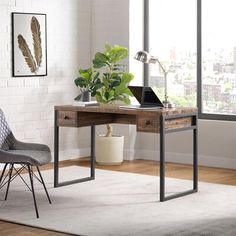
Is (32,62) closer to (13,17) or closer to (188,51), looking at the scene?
(13,17)

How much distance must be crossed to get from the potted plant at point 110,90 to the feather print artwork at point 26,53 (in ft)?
2.46

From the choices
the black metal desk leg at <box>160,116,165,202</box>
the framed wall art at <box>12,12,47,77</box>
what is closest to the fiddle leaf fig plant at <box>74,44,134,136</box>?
the framed wall art at <box>12,12,47,77</box>

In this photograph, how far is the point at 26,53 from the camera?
8.58 metres

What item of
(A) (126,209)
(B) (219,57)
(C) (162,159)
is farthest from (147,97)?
(B) (219,57)

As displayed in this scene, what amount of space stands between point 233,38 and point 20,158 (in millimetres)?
3747

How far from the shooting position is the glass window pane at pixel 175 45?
29.6 ft

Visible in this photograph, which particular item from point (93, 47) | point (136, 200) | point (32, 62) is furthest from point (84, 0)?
point (136, 200)

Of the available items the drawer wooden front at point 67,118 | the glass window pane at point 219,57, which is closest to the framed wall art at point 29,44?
the drawer wooden front at point 67,118

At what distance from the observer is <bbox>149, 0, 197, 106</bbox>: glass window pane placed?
29.6ft

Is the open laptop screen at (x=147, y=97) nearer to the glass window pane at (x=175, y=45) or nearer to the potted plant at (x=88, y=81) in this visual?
the potted plant at (x=88, y=81)

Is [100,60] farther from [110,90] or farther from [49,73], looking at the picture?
[49,73]

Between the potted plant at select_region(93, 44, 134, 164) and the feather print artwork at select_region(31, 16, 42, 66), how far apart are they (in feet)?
2.24

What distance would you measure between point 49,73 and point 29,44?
0.52m

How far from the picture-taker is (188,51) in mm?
9062
